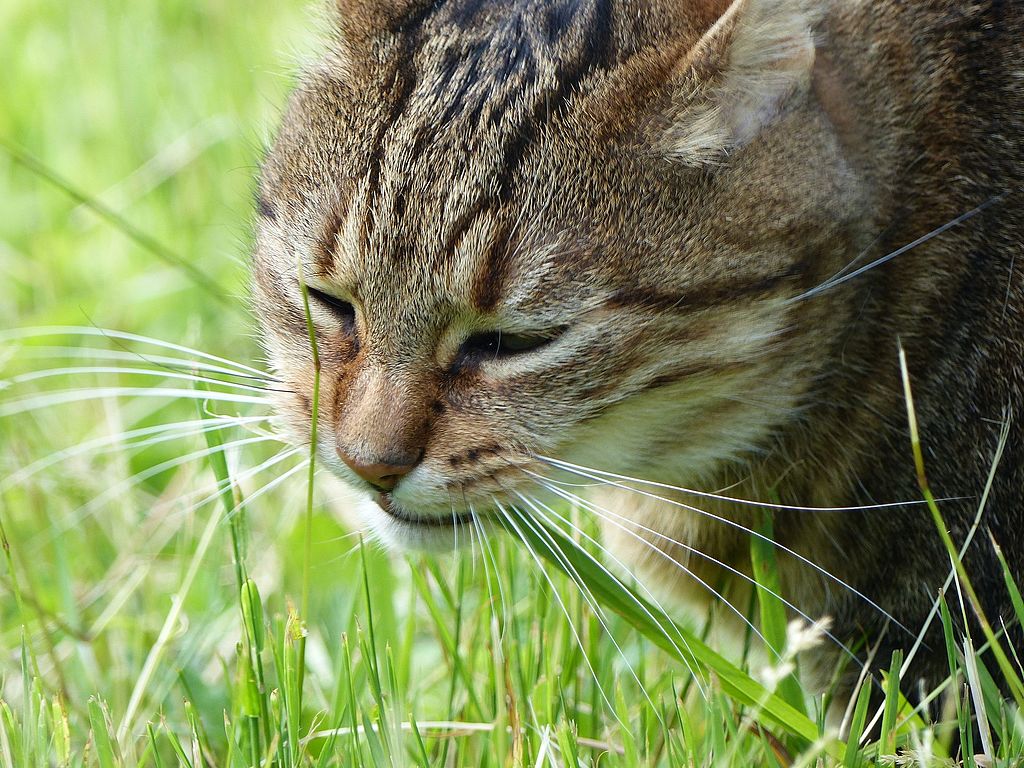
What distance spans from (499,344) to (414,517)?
11.2 inches

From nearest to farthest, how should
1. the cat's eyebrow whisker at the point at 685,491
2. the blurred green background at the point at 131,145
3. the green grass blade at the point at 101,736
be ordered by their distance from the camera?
the green grass blade at the point at 101,736
the cat's eyebrow whisker at the point at 685,491
the blurred green background at the point at 131,145

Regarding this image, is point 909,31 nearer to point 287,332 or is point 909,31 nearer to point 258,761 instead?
point 287,332

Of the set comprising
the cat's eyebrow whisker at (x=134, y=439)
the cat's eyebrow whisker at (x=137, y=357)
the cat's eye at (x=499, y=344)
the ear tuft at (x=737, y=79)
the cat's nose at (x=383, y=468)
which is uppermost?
the ear tuft at (x=737, y=79)

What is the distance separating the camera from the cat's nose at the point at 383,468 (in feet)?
5.61

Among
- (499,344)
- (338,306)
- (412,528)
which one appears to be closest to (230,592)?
(412,528)

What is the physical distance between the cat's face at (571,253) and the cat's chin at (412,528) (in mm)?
15

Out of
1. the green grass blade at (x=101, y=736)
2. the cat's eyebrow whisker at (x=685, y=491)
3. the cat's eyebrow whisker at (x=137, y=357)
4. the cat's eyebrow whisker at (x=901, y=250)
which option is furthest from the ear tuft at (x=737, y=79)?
the green grass blade at (x=101, y=736)

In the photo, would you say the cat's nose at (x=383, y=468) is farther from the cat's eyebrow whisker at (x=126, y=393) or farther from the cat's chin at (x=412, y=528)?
the cat's eyebrow whisker at (x=126, y=393)

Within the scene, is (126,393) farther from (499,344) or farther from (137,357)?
(499,344)

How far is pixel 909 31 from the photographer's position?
188 cm

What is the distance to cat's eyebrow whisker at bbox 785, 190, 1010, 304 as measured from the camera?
1735 millimetres

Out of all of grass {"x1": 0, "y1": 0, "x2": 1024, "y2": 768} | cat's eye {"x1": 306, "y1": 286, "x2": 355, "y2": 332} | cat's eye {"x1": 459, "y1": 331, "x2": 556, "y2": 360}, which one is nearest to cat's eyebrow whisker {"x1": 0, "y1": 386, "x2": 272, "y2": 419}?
grass {"x1": 0, "y1": 0, "x2": 1024, "y2": 768}

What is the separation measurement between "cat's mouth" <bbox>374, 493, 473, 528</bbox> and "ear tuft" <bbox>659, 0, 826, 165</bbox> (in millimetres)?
581

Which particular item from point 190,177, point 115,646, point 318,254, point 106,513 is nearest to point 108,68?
point 190,177
